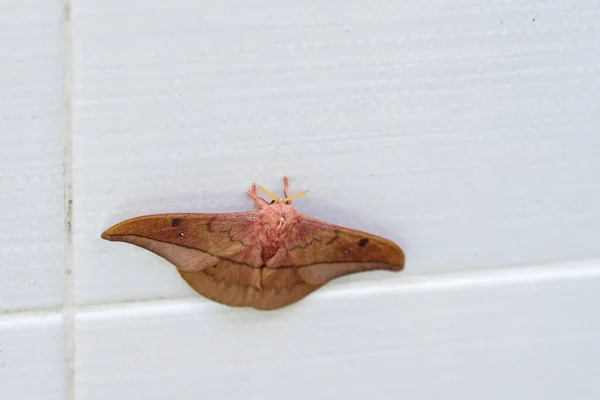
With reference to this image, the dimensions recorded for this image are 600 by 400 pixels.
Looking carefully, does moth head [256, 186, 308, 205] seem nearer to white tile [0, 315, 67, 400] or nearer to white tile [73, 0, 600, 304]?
white tile [73, 0, 600, 304]

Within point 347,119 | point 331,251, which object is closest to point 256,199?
point 331,251

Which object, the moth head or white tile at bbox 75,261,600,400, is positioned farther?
white tile at bbox 75,261,600,400

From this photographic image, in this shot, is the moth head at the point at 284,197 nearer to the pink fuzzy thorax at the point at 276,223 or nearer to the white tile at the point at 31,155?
the pink fuzzy thorax at the point at 276,223

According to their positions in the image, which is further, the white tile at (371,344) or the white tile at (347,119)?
the white tile at (371,344)

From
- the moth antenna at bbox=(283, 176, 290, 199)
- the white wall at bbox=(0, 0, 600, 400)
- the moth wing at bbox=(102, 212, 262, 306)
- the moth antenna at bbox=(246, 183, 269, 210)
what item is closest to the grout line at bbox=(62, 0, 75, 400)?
the white wall at bbox=(0, 0, 600, 400)

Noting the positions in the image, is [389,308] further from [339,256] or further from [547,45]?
[547,45]

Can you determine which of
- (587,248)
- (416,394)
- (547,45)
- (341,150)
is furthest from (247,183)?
(587,248)

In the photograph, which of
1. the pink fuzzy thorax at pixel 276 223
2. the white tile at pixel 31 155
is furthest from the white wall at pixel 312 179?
the pink fuzzy thorax at pixel 276 223
